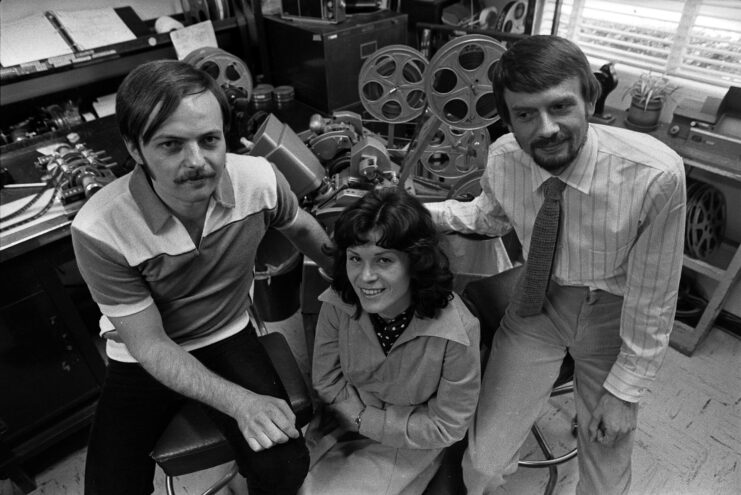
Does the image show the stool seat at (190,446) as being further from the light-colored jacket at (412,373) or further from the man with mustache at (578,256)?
the man with mustache at (578,256)

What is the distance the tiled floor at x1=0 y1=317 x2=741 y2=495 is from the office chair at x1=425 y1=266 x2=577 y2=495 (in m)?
0.22

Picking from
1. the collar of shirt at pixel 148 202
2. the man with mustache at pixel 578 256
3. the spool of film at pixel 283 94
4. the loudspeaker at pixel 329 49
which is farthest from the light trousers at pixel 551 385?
the spool of film at pixel 283 94

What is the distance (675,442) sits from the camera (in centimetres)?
185

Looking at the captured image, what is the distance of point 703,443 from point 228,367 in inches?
68.6

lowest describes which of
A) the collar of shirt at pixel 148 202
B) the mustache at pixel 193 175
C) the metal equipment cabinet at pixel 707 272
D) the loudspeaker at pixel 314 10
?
the metal equipment cabinet at pixel 707 272

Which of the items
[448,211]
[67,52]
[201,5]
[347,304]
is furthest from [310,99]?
[347,304]

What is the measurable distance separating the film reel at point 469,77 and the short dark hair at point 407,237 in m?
0.53

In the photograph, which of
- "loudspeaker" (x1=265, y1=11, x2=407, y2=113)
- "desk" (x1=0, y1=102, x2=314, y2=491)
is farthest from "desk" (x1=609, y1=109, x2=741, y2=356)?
"desk" (x1=0, y1=102, x2=314, y2=491)

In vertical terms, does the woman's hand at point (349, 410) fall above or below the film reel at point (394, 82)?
below

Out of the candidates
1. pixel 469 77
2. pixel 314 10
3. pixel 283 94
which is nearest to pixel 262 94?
pixel 283 94

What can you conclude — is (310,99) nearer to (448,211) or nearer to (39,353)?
(448,211)

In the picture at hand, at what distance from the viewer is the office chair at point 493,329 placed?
1.44 m

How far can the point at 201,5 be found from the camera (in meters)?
2.43

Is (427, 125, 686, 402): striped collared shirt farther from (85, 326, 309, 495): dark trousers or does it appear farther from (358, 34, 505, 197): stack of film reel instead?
(85, 326, 309, 495): dark trousers
